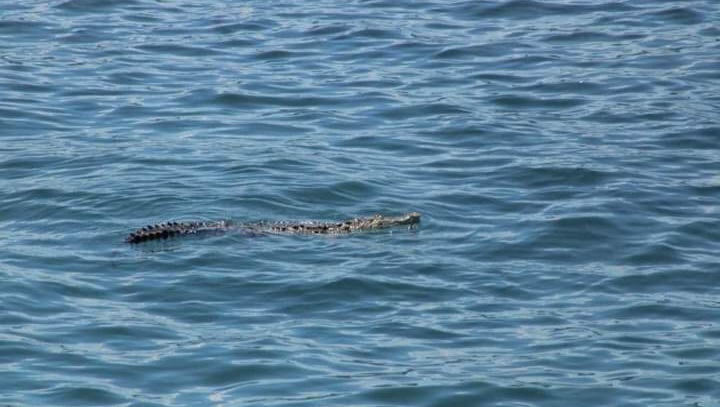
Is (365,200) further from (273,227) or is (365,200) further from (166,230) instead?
(166,230)

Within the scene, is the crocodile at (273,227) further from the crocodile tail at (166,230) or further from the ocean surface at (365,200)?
the ocean surface at (365,200)

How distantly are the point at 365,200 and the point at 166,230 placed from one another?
7.93ft

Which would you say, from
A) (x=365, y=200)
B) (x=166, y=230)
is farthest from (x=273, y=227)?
(x=365, y=200)

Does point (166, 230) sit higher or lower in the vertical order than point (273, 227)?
higher

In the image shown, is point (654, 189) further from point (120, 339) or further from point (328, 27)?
point (328, 27)

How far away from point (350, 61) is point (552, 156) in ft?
18.0

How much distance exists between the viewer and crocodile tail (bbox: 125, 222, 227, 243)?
13617 millimetres

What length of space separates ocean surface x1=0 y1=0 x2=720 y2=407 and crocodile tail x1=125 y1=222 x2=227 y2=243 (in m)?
0.09

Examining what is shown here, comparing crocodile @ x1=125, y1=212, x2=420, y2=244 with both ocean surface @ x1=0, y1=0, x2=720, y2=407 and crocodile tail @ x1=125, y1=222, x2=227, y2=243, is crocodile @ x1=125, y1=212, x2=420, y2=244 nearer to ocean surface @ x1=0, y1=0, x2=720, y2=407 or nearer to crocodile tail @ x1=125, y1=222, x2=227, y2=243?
crocodile tail @ x1=125, y1=222, x2=227, y2=243

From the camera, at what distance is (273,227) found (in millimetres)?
14148

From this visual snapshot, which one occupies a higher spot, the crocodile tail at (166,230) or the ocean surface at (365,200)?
the crocodile tail at (166,230)

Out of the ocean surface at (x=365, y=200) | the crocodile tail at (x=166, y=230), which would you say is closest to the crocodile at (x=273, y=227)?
the crocodile tail at (x=166, y=230)

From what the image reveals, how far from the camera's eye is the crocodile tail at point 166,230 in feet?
44.7

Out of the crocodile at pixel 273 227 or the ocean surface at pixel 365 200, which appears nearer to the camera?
the ocean surface at pixel 365 200
